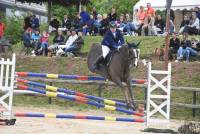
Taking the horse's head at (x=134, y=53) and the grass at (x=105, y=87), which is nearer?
the horse's head at (x=134, y=53)

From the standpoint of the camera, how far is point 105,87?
888 inches

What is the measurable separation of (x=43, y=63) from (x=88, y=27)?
469 centimetres

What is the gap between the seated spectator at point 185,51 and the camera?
22.6 m

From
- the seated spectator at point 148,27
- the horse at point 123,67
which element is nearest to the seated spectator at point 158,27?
the seated spectator at point 148,27

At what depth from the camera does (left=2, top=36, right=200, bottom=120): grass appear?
21.0 metres

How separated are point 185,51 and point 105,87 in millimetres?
3226

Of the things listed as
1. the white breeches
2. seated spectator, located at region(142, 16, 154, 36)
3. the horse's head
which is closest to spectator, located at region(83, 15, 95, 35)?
seated spectator, located at region(142, 16, 154, 36)

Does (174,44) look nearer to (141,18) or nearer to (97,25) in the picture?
(141,18)

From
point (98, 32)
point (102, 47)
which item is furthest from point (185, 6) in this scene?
point (102, 47)

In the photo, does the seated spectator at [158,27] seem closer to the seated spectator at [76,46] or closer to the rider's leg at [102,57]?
the seated spectator at [76,46]

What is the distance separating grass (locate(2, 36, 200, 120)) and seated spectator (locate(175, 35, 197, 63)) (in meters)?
0.67

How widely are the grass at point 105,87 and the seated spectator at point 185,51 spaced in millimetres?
668

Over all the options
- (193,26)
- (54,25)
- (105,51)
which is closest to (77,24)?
(54,25)

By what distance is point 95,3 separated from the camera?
69.4 m
